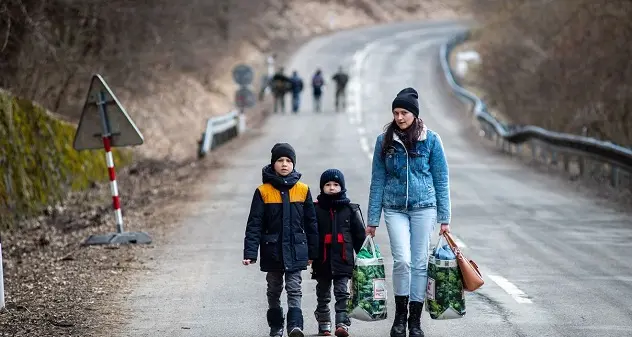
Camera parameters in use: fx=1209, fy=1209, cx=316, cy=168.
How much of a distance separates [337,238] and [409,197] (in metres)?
0.57

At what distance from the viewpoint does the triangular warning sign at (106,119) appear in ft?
46.2

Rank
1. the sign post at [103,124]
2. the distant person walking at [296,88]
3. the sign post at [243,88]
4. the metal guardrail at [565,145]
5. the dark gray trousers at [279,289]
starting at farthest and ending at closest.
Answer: the distant person walking at [296,88] < the sign post at [243,88] < the metal guardrail at [565,145] < the sign post at [103,124] < the dark gray trousers at [279,289]

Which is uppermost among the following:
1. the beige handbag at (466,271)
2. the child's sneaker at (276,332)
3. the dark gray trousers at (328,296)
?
the beige handbag at (466,271)

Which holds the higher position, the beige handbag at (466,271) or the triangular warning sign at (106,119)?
the triangular warning sign at (106,119)

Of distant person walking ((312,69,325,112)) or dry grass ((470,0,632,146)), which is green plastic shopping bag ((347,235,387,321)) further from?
distant person walking ((312,69,325,112))

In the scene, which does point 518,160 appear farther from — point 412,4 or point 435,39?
point 412,4

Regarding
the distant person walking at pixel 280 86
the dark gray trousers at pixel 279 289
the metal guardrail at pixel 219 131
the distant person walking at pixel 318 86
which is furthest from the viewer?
the distant person walking at pixel 318 86

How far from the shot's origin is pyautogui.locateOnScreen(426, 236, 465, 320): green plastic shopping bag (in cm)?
825

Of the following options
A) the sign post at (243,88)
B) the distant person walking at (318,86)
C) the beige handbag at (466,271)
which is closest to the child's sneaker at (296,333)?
the beige handbag at (466,271)

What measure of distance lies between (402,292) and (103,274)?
456cm

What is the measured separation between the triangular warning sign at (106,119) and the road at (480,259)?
4.49ft

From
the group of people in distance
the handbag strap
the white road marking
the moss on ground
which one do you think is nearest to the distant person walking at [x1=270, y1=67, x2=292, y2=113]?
the group of people in distance

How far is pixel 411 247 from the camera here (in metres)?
8.43

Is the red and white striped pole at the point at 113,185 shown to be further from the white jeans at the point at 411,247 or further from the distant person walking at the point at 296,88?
the distant person walking at the point at 296,88
